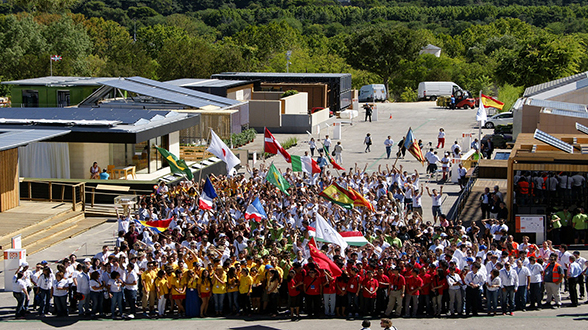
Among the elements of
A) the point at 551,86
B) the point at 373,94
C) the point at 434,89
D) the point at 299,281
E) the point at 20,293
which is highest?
the point at 551,86

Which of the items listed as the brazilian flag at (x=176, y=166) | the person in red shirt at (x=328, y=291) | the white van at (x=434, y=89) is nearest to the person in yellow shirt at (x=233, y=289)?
the person in red shirt at (x=328, y=291)

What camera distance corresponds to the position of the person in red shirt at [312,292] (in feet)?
47.8

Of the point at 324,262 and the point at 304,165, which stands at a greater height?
the point at 304,165

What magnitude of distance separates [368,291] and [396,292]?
591 mm

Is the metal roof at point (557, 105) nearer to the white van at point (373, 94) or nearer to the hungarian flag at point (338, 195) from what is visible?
the hungarian flag at point (338, 195)

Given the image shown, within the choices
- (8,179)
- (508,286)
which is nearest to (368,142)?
(8,179)

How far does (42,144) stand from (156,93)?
10.1 metres

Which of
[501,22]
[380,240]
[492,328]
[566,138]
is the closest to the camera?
[492,328]

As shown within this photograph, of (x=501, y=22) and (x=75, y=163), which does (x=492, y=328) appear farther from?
(x=501, y=22)

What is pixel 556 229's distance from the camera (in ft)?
66.5

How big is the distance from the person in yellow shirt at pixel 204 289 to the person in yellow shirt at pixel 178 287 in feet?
1.18

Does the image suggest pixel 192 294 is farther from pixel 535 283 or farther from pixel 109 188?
pixel 109 188

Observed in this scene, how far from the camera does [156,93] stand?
37.4 m

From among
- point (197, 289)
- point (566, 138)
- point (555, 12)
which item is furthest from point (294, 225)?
point (555, 12)
